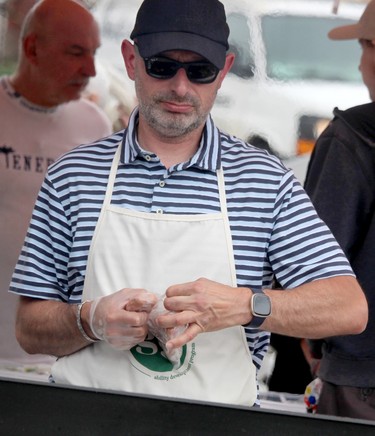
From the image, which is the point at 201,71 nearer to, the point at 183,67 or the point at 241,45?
the point at 183,67

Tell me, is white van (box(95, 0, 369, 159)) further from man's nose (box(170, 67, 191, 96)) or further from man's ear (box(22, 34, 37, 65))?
man's nose (box(170, 67, 191, 96))

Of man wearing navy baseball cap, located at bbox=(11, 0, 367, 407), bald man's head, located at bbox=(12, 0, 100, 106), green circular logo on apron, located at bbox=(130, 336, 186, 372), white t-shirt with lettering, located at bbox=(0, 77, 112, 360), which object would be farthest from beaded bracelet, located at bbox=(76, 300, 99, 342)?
bald man's head, located at bbox=(12, 0, 100, 106)

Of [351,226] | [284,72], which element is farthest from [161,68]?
[284,72]

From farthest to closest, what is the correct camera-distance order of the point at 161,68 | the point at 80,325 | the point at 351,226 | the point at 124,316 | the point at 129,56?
the point at 351,226 < the point at 129,56 < the point at 161,68 < the point at 80,325 < the point at 124,316

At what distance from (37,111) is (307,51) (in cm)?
95

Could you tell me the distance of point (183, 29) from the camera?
7.18 feet

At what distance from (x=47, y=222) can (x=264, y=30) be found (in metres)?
1.32

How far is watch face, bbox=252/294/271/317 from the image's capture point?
2.05 meters

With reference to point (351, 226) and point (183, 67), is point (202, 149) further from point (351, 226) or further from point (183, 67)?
point (351, 226)

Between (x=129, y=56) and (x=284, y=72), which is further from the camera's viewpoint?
(x=284, y=72)

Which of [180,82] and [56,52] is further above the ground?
[56,52]

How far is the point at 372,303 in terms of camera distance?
2.70 meters

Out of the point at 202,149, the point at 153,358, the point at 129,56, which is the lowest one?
the point at 153,358

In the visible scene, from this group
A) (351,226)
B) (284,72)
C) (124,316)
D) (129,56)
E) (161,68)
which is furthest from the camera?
(284,72)
